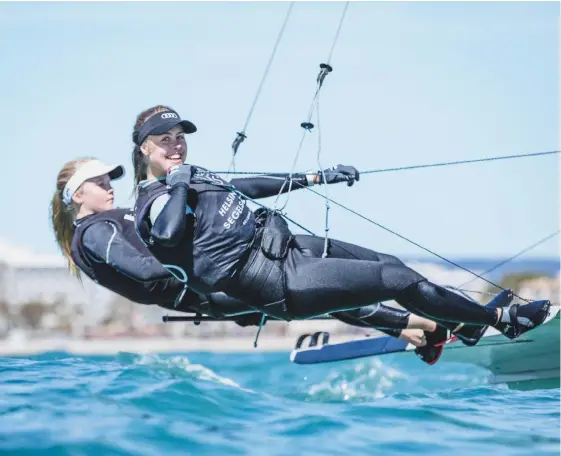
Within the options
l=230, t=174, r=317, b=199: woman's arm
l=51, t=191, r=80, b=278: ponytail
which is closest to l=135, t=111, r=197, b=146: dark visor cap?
l=230, t=174, r=317, b=199: woman's arm

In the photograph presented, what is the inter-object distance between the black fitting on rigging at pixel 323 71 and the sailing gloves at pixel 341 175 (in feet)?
1.75

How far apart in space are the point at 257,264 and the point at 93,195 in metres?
1.37

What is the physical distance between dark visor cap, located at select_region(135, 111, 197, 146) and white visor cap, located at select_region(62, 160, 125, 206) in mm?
661

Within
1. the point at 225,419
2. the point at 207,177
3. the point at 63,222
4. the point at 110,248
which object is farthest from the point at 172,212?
the point at 63,222

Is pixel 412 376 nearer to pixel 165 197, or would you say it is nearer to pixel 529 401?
pixel 529 401

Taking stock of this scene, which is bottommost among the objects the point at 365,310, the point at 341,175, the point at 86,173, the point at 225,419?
the point at 225,419

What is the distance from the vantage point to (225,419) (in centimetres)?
550

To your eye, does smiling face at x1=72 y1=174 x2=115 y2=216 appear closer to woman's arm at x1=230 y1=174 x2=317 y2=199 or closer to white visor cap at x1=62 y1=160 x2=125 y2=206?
white visor cap at x1=62 y1=160 x2=125 y2=206

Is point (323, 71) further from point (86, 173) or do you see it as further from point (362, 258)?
point (86, 173)

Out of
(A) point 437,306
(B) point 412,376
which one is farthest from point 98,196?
(B) point 412,376

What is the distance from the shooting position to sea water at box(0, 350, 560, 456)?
4793 mm

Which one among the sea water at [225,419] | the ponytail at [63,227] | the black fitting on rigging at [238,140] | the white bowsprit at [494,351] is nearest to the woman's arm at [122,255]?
the ponytail at [63,227]

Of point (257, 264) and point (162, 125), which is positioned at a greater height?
point (162, 125)

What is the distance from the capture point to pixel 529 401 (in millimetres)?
6328
